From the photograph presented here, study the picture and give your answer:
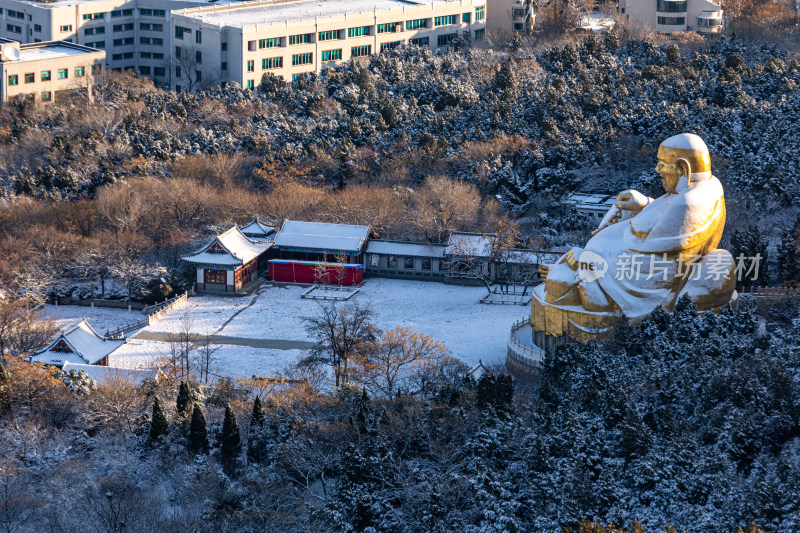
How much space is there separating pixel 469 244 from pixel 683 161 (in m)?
16.0

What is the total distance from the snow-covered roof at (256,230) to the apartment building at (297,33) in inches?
900

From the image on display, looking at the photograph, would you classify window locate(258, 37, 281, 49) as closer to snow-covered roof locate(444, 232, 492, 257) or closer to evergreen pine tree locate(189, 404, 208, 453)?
snow-covered roof locate(444, 232, 492, 257)

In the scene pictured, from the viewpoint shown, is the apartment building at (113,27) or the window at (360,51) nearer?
the window at (360,51)

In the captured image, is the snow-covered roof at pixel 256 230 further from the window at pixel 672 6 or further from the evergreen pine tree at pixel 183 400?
the window at pixel 672 6

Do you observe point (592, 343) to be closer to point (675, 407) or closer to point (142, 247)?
point (675, 407)

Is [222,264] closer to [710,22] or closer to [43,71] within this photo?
[43,71]

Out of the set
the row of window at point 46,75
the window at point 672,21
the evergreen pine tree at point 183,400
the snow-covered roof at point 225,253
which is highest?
the window at point 672,21

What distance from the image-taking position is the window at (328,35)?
87375 millimetres

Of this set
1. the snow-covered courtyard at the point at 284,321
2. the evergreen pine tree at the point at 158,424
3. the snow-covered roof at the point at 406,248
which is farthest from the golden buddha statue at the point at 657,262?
the snow-covered roof at the point at 406,248

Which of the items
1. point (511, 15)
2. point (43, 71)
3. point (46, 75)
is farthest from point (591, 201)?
point (43, 71)

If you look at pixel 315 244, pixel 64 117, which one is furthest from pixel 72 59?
pixel 315 244

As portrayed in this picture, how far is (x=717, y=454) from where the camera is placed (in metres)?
37.8

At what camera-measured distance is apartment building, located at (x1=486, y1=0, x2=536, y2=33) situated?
9525 cm

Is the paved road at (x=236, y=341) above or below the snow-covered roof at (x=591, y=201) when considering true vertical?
below
